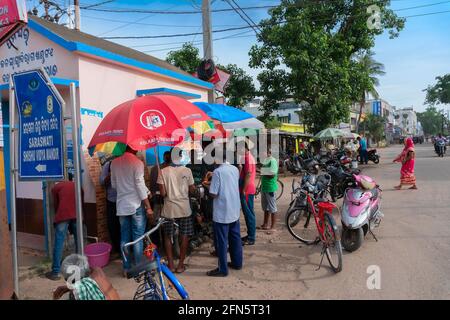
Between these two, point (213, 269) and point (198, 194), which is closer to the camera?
point (213, 269)

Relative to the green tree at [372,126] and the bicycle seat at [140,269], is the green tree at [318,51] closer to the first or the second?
the bicycle seat at [140,269]

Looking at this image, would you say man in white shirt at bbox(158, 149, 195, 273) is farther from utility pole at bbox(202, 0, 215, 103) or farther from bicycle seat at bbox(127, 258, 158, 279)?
utility pole at bbox(202, 0, 215, 103)

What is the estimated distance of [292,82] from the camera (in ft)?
53.4

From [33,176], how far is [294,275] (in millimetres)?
3407

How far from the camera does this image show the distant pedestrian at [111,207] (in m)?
5.42

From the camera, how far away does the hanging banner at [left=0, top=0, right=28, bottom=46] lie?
362 cm

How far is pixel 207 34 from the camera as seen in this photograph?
9.91m

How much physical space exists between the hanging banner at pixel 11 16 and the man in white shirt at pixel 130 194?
1902 mm

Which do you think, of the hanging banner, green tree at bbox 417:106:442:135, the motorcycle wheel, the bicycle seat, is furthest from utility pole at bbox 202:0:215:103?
green tree at bbox 417:106:442:135

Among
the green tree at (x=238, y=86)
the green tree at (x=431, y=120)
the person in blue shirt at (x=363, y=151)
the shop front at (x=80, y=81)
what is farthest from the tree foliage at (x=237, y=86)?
the green tree at (x=431, y=120)

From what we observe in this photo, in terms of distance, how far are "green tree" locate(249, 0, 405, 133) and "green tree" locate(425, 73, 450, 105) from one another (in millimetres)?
27554

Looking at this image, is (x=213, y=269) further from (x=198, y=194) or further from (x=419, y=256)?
(x=419, y=256)

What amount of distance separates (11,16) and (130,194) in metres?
2.39
